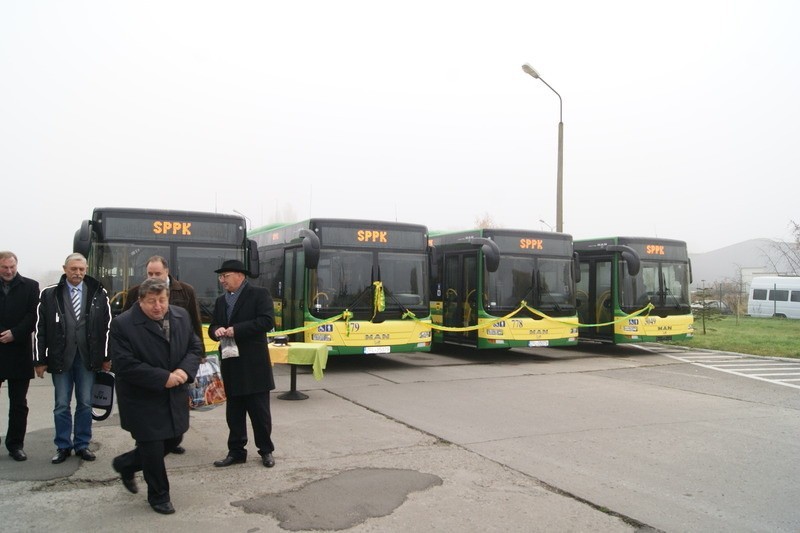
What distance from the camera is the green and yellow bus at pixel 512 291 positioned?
15078mm

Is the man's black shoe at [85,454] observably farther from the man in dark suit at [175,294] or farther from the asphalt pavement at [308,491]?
the man in dark suit at [175,294]

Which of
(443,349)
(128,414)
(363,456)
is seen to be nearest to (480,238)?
(443,349)

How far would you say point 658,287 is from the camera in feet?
55.7

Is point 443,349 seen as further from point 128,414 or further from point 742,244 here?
point 742,244

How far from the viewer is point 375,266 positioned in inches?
532

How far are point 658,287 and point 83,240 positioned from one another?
12886 mm

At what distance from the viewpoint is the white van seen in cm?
3712

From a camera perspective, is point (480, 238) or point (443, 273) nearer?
point (480, 238)

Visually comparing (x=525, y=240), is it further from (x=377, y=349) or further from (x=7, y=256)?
(x=7, y=256)

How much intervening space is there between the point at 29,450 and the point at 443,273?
37.1 feet

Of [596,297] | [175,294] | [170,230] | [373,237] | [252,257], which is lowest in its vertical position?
[175,294]

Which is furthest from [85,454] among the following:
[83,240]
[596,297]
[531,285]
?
[596,297]

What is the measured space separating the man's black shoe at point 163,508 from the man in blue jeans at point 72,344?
1760mm

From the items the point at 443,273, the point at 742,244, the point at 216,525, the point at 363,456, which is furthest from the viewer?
the point at 742,244
